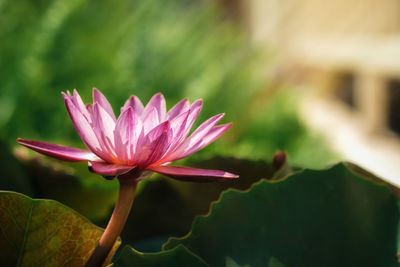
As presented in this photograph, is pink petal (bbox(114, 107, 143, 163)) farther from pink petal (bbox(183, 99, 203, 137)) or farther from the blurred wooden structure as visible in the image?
the blurred wooden structure

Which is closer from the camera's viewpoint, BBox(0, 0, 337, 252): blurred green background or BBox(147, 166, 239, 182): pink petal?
BBox(147, 166, 239, 182): pink petal

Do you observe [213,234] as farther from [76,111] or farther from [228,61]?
[228,61]

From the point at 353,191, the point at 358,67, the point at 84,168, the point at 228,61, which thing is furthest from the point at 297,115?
the point at 353,191

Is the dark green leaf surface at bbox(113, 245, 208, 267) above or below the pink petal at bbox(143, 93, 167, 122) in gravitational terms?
below

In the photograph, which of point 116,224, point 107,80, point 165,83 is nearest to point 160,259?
point 116,224

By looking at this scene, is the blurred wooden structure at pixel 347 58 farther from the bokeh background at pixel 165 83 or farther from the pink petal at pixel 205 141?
the pink petal at pixel 205 141

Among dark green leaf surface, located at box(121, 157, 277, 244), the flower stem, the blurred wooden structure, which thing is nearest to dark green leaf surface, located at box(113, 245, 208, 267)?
the flower stem

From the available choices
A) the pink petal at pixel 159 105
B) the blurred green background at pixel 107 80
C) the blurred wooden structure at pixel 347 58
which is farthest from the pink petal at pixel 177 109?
→ the blurred wooden structure at pixel 347 58
